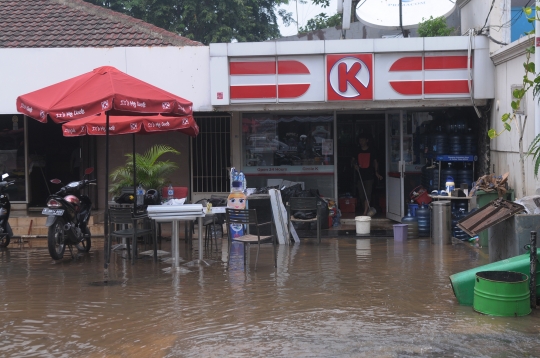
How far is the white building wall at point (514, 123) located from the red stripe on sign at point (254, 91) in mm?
4155

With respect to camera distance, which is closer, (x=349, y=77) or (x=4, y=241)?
(x=4, y=241)

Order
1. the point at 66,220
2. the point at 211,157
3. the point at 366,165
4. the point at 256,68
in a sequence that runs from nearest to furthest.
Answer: the point at 66,220
the point at 256,68
the point at 211,157
the point at 366,165

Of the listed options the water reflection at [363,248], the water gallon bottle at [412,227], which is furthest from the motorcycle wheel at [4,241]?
the water gallon bottle at [412,227]

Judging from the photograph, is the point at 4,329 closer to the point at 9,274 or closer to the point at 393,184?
the point at 9,274

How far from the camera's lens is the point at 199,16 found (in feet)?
92.2

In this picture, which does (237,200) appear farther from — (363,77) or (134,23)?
(134,23)

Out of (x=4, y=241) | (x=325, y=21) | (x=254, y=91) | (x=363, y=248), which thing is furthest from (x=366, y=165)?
(x=325, y=21)

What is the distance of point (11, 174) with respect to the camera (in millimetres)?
14367

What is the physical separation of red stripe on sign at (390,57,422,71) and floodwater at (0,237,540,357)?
13.1 feet

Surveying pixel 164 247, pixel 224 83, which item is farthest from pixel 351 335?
pixel 224 83

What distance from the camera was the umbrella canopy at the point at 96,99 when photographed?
828cm

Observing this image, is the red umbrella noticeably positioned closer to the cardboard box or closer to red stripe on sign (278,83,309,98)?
red stripe on sign (278,83,309,98)

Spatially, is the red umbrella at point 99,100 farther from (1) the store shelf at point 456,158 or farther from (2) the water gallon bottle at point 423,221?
(1) the store shelf at point 456,158

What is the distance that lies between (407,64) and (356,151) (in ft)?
14.5
